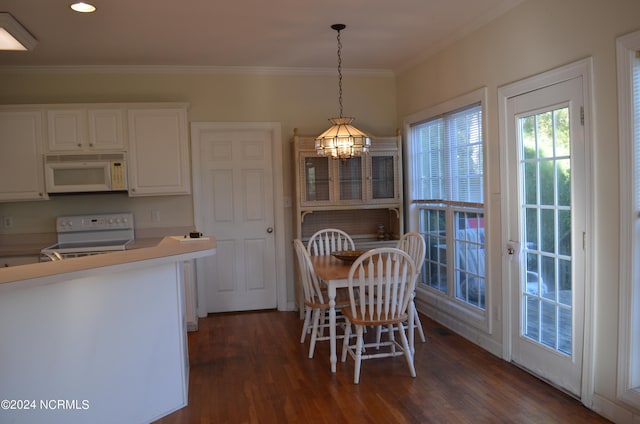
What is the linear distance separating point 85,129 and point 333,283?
2.87 metres

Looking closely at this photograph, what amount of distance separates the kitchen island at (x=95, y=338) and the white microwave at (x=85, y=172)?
1983 mm

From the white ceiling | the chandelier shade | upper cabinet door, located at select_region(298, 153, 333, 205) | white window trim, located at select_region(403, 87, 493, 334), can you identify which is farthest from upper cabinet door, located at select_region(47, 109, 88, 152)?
white window trim, located at select_region(403, 87, 493, 334)

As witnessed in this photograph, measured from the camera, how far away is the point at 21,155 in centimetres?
452

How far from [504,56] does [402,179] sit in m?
2.01

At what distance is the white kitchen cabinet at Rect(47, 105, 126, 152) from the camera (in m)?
4.57

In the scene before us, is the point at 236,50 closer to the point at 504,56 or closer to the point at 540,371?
the point at 504,56

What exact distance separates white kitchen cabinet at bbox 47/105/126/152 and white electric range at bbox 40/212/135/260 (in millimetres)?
674

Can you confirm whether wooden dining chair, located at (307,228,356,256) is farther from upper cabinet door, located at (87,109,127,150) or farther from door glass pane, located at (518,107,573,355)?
upper cabinet door, located at (87,109,127,150)

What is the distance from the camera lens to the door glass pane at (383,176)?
520 centimetres

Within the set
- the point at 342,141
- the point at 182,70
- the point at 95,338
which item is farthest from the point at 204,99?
the point at 95,338

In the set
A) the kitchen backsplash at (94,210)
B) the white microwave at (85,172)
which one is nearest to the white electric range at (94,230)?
the kitchen backsplash at (94,210)

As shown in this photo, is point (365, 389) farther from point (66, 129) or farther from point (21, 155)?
point (21, 155)

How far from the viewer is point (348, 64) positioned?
519 cm

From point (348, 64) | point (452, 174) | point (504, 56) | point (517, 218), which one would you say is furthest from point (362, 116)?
point (517, 218)
